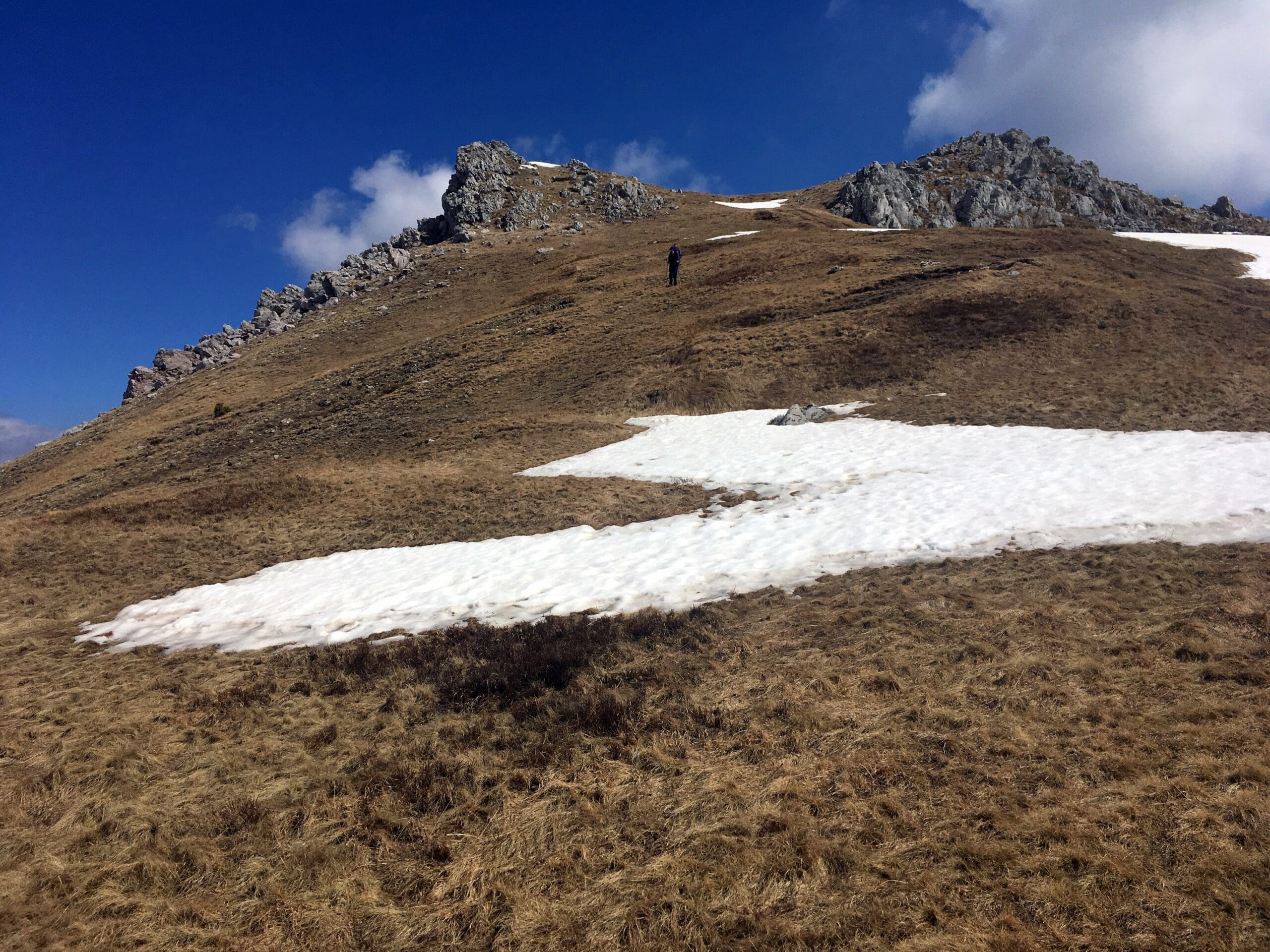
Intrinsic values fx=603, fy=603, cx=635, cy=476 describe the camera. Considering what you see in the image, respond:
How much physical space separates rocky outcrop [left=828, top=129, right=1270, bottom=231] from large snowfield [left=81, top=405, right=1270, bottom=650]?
6521 centimetres

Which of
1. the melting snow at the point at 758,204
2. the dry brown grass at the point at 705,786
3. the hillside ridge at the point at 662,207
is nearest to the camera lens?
the dry brown grass at the point at 705,786

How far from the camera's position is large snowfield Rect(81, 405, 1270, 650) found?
11156 millimetres

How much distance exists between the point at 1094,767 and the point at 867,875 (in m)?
2.49

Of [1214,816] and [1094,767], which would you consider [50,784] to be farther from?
[1214,816]

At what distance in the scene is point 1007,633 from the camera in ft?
26.5

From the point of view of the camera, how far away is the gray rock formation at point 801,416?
2322 cm

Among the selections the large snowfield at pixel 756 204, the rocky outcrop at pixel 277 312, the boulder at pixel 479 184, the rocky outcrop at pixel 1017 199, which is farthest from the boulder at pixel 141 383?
the rocky outcrop at pixel 1017 199

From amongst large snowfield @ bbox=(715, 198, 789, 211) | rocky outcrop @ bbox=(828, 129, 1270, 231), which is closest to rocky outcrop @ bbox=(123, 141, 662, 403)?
large snowfield @ bbox=(715, 198, 789, 211)

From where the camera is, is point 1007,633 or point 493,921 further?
point 1007,633

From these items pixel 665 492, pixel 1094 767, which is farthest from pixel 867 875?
pixel 665 492

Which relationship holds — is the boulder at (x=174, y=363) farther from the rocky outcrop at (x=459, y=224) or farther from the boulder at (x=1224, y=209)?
the boulder at (x=1224, y=209)

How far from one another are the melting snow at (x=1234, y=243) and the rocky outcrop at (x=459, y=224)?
55.0 metres

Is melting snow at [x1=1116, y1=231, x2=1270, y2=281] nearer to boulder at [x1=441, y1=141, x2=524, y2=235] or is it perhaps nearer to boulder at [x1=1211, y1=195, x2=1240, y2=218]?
boulder at [x1=1211, y1=195, x2=1240, y2=218]

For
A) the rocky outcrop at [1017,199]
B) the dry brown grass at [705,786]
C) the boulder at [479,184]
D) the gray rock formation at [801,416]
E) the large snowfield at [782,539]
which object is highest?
the boulder at [479,184]
